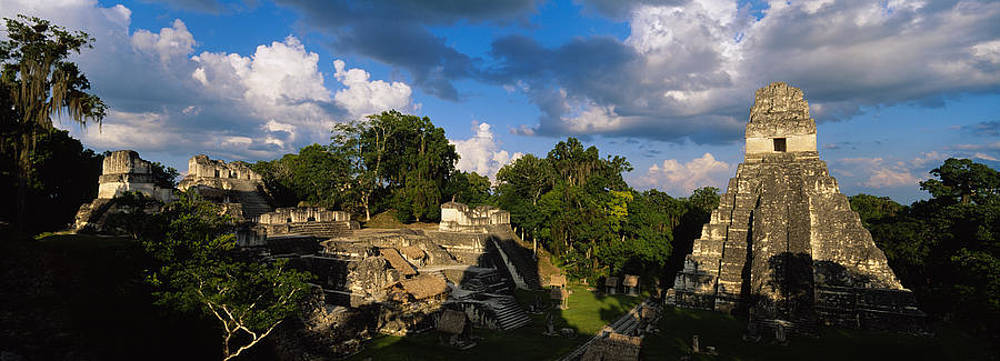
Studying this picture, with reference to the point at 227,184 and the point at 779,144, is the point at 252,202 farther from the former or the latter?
the point at 779,144

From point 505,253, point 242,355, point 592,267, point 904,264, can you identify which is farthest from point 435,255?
point 904,264

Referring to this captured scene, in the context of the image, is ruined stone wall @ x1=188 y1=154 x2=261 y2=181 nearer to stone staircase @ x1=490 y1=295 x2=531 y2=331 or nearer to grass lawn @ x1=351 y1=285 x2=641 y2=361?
grass lawn @ x1=351 y1=285 x2=641 y2=361

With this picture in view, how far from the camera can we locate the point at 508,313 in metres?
19.4

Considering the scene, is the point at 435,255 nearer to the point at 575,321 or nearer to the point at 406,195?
the point at 575,321

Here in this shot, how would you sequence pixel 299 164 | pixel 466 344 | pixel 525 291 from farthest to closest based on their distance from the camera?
pixel 299 164
pixel 525 291
pixel 466 344

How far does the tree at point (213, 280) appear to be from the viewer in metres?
10.8

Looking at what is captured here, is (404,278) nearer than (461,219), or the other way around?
(404,278)

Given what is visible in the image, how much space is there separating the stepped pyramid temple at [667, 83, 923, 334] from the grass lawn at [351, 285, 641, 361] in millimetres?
4424

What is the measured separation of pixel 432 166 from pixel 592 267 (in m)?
16.1

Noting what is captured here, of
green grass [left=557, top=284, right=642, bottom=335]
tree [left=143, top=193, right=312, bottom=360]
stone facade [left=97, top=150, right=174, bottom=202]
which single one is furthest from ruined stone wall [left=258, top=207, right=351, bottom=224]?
green grass [left=557, top=284, right=642, bottom=335]

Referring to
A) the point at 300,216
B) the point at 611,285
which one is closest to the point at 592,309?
the point at 611,285

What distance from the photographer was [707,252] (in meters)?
21.9

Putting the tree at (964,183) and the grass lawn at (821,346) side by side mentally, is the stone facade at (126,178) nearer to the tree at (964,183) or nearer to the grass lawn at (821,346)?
the grass lawn at (821,346)

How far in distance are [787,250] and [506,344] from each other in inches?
468
